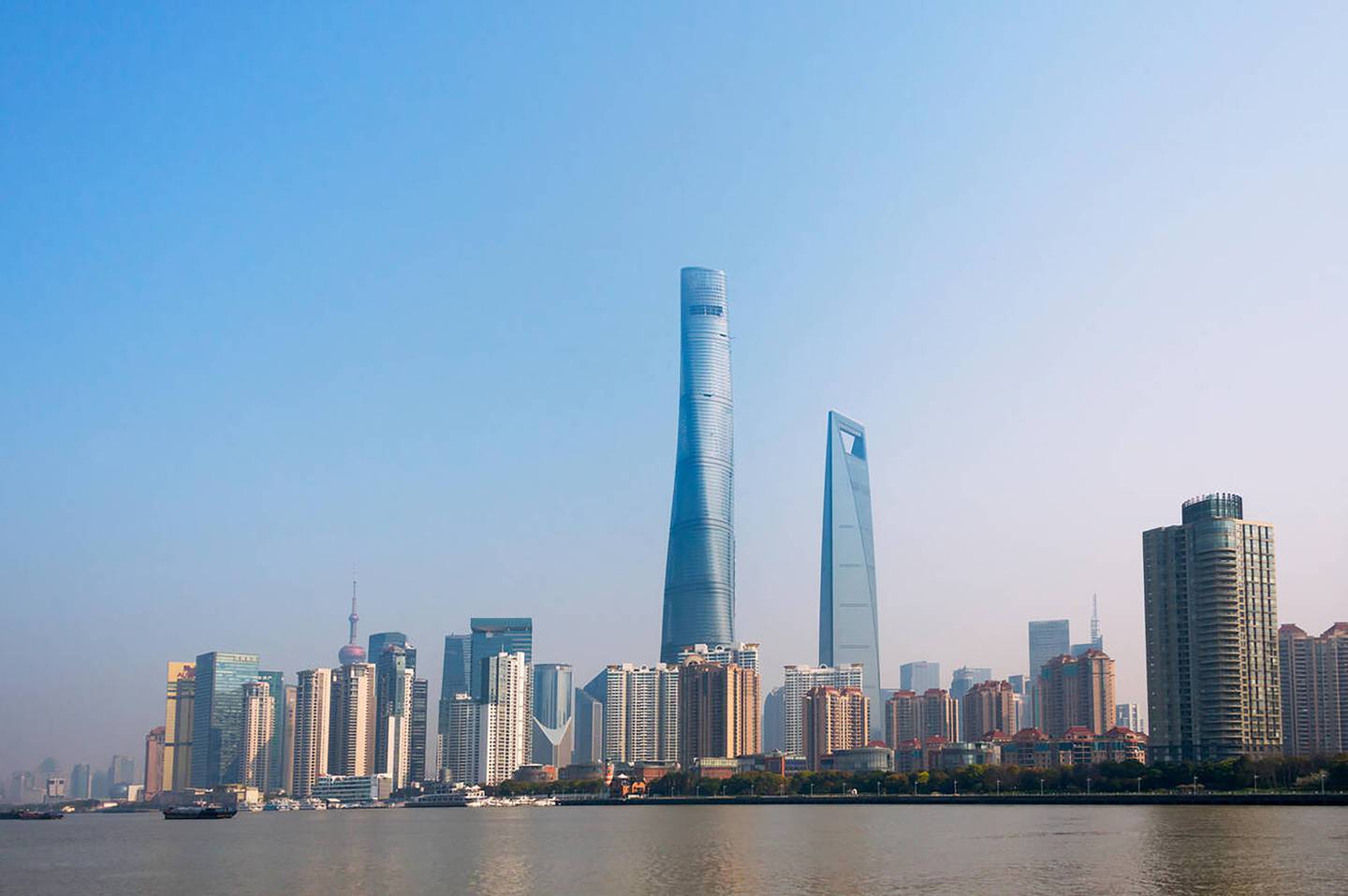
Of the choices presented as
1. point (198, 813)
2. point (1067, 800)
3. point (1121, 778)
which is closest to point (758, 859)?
point (1067, 800)

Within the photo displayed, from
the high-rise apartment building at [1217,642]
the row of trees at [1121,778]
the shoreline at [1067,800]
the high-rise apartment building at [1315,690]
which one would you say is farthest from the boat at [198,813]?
the high-rise apartment building at [1315,690]

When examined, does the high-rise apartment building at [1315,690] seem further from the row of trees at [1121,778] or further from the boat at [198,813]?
the boat at [198,813]

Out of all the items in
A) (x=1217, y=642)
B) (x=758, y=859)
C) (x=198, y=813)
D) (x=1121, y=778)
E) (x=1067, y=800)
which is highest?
(x=1217, y=642)

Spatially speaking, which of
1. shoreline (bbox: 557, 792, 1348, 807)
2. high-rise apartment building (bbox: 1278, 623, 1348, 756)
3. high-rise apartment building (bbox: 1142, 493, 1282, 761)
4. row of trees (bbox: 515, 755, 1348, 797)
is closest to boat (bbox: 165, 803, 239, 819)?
shoreline (bbox: 557, 792, 1348, 807)

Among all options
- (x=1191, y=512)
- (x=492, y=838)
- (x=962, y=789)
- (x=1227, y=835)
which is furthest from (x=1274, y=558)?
(x=492, y=838)

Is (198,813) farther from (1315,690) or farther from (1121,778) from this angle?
(1315,690)

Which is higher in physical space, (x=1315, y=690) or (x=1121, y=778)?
(x=1315, y=690)

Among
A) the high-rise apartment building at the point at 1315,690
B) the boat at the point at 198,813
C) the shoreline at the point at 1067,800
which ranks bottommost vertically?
the boat at the point at 198,813
